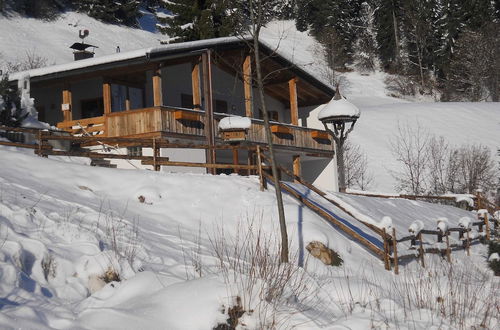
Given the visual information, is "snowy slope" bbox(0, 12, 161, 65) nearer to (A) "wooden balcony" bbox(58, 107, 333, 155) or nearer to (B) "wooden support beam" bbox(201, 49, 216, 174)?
(A) "wooden balcony" bbox(58, 107, 333, 155)

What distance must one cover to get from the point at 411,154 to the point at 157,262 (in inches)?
1309

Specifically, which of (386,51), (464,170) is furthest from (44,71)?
(386,51)

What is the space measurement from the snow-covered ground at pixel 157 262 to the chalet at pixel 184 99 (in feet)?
15.1

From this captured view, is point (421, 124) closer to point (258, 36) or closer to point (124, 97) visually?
point (124, 97)

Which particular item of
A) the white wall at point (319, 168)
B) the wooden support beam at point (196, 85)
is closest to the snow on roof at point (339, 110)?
the wooden support beam at point (196, 85)

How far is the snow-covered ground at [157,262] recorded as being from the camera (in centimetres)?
583

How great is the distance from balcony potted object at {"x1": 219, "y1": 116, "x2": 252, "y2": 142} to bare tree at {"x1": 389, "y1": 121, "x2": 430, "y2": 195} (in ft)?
66.6

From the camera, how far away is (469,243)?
18.2 metres

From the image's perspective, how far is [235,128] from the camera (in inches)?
684

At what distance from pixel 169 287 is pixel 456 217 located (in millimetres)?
19797

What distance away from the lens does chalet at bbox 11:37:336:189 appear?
19.5 m

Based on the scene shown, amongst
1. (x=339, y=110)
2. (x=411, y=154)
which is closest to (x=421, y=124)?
(x=411, y=154)

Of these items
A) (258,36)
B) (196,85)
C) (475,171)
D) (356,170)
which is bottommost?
(475,171)

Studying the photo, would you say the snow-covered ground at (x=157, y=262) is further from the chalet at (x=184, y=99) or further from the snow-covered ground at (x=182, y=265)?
the chalet at (x=184, y=99)
